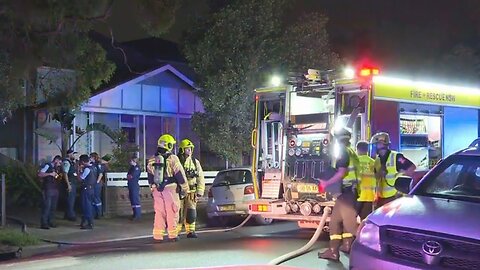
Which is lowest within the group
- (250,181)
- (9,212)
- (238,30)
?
(9,212)

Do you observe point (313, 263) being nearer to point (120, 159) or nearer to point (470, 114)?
point (470, 114)

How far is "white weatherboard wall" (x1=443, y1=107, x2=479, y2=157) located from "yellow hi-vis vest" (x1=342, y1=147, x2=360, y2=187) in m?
3.57

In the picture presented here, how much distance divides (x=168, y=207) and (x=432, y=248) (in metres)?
6.29

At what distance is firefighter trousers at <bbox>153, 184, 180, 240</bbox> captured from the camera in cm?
1057

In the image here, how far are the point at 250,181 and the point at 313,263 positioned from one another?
5.36 m

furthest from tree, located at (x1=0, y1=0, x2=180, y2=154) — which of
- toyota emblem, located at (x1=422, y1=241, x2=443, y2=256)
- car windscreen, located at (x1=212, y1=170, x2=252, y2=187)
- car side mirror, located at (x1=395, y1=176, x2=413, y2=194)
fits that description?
toyota emblem, located at (x1=422, y1=241, x2=443, y2=256)

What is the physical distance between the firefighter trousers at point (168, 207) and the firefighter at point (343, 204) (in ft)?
10.0

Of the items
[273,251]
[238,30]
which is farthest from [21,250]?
[238,30]

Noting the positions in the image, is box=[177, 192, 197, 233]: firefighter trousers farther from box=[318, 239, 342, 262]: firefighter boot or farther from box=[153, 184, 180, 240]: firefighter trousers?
box=[318, 239, 342, 262]: firefighter boot

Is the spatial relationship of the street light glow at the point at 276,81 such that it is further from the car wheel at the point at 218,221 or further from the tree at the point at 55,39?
the car wheel at the point at 218,221

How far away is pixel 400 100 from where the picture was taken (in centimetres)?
1039

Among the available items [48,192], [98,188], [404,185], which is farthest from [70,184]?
[404,185]

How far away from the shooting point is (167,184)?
10.5 m

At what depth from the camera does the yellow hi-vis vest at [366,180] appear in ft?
28.5
